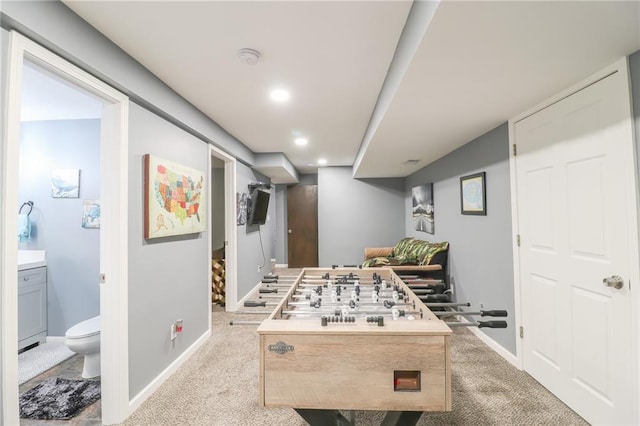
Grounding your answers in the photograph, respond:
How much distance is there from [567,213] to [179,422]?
114 inches

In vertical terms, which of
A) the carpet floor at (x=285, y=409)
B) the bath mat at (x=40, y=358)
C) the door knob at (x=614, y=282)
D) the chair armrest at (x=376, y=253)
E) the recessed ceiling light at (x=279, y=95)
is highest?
the recessed ceiling light at (x=279, y=95)

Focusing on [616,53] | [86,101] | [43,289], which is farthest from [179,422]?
[616,53]

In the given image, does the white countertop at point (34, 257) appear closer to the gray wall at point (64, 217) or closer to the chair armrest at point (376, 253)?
the gray wall at point (64, 217)

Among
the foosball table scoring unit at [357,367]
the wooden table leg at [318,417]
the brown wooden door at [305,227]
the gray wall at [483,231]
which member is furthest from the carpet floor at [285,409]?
the brown wooden door at [305,227]

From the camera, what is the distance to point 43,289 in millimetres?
2896

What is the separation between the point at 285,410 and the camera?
1.90 metres

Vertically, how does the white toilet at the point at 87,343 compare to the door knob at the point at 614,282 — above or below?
below

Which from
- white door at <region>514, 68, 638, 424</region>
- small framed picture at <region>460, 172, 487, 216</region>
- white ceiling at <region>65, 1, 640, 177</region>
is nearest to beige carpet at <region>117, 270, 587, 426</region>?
white door at <region>514, 68, 638, 424</region>

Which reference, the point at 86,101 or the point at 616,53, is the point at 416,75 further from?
the point at 86,101

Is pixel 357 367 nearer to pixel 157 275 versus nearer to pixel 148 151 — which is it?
pixel 157 275

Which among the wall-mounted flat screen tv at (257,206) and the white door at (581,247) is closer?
the white door at (581,247)

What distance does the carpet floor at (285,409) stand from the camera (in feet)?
5.83

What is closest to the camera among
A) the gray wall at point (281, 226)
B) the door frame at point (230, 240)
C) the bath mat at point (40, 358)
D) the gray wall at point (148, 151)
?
the gray wall at point (148, 151)

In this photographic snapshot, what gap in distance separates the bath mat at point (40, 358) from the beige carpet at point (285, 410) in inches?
46.5
